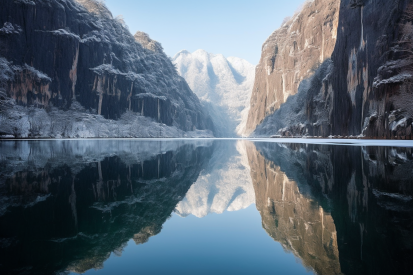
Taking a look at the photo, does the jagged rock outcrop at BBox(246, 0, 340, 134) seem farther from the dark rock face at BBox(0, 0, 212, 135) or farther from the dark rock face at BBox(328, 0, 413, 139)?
the dark rock face at BBox(0, 0, 212, 135)

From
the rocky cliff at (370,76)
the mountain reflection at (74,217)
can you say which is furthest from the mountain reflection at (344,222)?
the rocky cliff at (370,76)

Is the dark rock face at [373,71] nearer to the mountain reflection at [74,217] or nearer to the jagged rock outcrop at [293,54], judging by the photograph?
the jagged rock outcrop at [293,54]

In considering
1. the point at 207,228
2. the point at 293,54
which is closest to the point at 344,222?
the point at 207,228

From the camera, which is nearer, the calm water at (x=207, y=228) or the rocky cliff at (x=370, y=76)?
the calm water at (x=207, y=228)

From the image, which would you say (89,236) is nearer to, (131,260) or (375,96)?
(131,260)

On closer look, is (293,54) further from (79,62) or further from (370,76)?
(79,62)

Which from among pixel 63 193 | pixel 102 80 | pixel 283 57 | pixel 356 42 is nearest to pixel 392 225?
pixel 63 193
